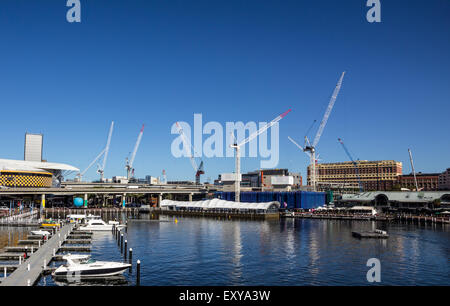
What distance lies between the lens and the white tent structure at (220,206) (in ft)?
448

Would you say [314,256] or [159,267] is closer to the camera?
[159,267]

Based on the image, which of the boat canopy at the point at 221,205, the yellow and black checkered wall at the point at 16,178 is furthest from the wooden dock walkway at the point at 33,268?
the yellow and black checkered wall at the point at 16,178

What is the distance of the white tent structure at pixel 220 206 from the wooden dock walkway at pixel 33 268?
271 ft

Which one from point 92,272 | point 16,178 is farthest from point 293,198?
point 16,178

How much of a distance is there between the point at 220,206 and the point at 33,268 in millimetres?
106762

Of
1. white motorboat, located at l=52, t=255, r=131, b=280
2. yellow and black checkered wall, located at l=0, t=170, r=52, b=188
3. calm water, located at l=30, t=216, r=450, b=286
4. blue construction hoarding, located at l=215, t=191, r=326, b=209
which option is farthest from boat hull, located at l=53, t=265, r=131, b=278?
yellow and black checkered wall, located at l=0, t=170, r=52, b=188

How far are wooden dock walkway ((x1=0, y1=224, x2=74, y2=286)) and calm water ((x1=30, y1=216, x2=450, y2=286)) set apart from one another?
80.0 inches

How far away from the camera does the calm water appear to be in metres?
43.9

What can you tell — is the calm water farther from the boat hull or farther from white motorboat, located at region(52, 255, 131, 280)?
white motorboat, located at region(52, 255, 131, 280)
